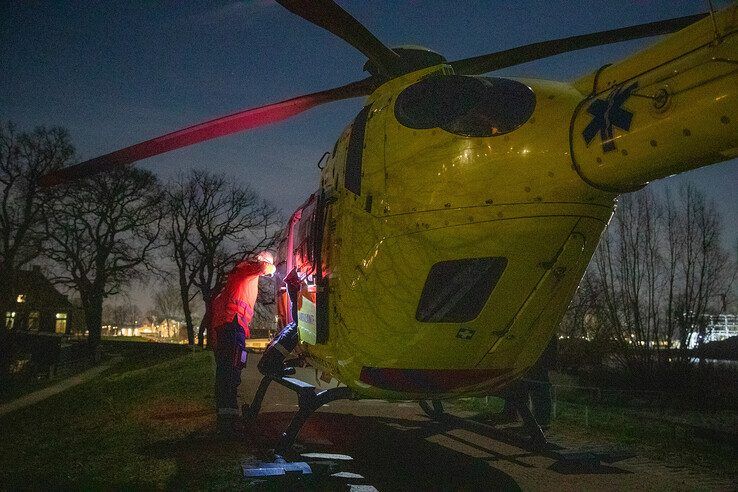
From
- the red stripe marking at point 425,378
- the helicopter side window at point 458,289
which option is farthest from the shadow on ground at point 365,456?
the helicopter side window at point 458,289

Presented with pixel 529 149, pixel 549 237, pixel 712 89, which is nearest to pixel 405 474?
pixel 549 237

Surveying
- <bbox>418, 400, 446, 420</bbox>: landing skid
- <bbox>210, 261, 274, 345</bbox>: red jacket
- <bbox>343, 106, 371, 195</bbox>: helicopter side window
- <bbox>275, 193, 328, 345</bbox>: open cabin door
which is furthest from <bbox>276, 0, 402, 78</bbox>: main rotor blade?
<bbox>418, 400, 446, 420</bbox>: landing skid

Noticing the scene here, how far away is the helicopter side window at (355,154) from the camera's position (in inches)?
160

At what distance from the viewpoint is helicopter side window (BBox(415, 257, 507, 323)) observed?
3.58m

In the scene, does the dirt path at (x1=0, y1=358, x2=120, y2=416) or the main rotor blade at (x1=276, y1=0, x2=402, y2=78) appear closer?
the main rotor blade at (x1=276, y1=0, x2=402, y2=78)

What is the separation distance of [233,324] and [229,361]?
526 millimetres

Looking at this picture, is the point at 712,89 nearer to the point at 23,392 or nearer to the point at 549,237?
the point at 549,237

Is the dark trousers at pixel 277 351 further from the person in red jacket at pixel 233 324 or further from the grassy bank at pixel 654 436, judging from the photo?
the grassy bank at pixel 654 436

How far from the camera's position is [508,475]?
543 cm

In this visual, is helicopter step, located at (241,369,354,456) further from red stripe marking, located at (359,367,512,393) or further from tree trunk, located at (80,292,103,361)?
tree trunk, located at (80,292,103,361)

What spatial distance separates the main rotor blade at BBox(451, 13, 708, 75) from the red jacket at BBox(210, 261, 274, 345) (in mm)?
4092

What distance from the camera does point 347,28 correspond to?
409 centimetres

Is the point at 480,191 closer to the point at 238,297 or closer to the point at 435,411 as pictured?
the point at 238,297

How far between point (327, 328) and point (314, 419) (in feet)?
15.5
